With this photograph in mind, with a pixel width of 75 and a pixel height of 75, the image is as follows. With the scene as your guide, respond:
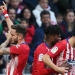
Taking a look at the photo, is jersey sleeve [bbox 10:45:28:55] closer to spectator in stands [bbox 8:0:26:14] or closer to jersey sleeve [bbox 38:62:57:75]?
jersey sleeve [bbox 38:62:57:75]

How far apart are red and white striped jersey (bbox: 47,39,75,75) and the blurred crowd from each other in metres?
3.54

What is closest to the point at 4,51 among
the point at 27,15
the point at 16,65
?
the point at 16,65

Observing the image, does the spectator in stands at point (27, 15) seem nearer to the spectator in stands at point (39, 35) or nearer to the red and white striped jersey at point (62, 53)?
the spectator in stands at point (39, 35)

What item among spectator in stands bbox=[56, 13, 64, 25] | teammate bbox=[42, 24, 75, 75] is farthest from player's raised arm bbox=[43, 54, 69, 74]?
spectator in stands bbox=[56, 13, 64, 25]

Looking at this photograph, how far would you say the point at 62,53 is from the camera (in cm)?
648

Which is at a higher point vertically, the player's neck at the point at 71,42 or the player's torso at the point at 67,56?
the player's neck at the point at 71,42

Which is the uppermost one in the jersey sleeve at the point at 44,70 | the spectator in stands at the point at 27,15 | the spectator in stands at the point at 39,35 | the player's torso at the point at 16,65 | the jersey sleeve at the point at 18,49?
the spectator in stands at the point at 27,15

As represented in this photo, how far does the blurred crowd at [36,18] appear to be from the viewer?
10.4 meters

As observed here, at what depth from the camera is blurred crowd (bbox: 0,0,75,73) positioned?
34.2 feet

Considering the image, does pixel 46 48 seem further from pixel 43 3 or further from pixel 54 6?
pixel 54 6

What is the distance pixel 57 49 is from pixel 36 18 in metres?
4.98

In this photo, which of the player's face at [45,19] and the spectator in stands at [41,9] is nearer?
the player's face at [45,19]

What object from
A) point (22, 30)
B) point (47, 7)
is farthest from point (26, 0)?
point (22, 30)

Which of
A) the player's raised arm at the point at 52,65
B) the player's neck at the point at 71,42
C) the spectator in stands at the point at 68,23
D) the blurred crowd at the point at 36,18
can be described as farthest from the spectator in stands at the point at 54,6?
the player's raised arm at the point at 52,65
